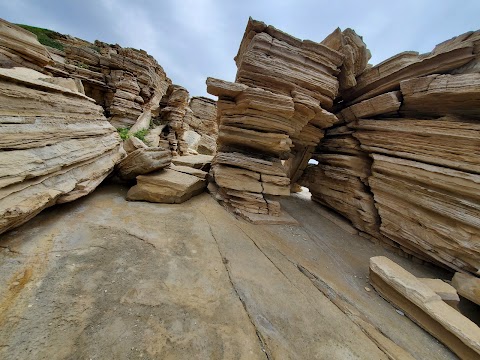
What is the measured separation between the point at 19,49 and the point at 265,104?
7.77m

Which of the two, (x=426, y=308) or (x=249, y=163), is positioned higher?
(x=249, y=163)

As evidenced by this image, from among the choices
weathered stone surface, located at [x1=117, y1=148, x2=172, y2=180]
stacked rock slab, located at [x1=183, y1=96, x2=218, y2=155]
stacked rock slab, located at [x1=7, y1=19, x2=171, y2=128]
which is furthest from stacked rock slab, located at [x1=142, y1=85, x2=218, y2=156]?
weathered stone surface, located at [x1=117, y1=148, x2=172, y2=180]

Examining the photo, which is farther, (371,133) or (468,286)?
(371,133)

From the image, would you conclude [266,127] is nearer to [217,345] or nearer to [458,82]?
[458,82]

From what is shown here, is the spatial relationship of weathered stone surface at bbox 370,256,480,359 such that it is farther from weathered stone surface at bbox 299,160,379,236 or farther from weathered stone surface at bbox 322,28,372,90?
weathered stone surface at bbox 322,28,372,90

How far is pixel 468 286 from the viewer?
4062mm

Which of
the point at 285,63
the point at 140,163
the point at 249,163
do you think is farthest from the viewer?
the point at 249,163

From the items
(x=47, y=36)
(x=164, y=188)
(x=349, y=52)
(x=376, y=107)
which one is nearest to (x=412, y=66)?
(x=376, y=107)

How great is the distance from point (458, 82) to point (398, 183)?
9.58 feet

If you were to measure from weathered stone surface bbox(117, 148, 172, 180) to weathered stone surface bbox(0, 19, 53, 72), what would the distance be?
3760 mm

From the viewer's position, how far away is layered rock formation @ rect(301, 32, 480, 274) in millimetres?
4727

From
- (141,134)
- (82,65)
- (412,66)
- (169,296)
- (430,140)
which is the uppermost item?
(82,65)

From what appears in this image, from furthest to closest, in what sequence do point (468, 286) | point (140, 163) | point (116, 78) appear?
→ 1. point (116, 78)
2. point (140, 163)
3. point (468, 286)

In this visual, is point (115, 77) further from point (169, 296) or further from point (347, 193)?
point (169, 296)
